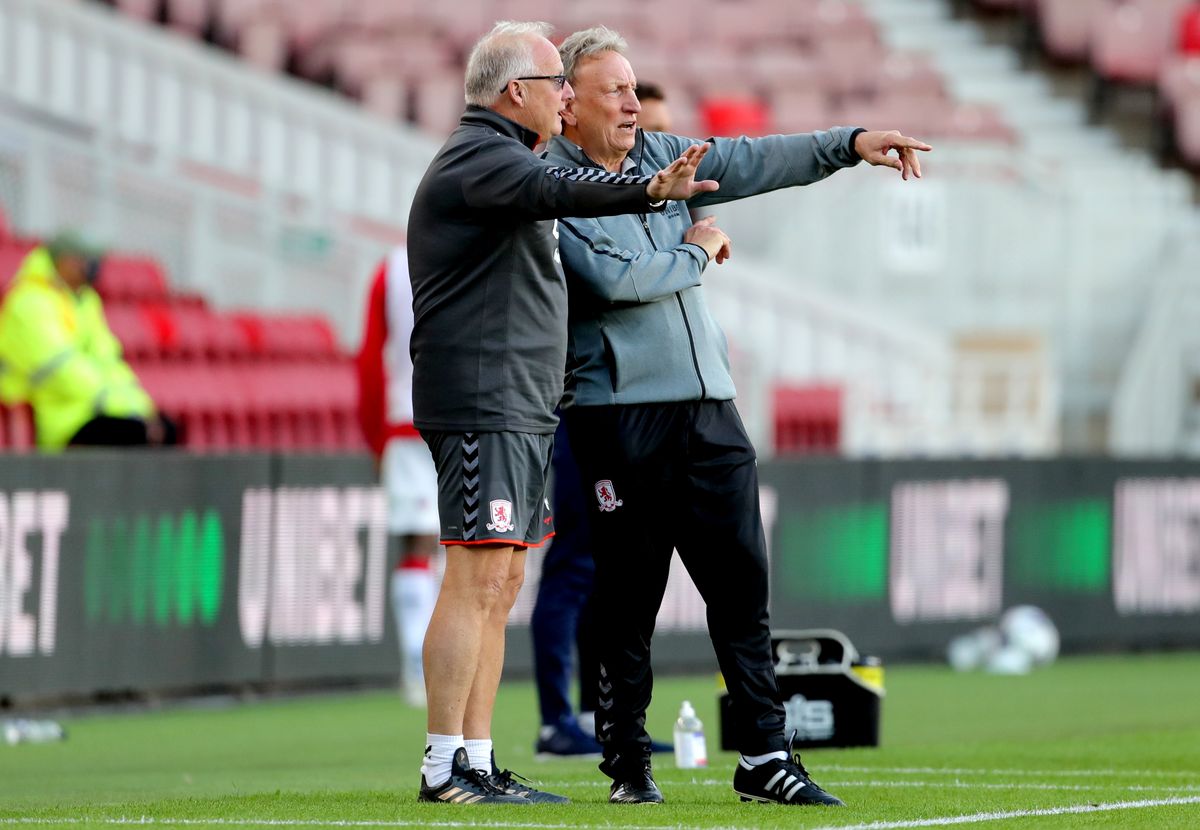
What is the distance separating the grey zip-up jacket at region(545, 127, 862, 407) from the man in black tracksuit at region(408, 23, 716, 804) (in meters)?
0.18

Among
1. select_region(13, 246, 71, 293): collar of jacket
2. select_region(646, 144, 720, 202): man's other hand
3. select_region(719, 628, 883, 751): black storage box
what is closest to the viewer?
select_region(646, 144, 720, 202): man's other hand

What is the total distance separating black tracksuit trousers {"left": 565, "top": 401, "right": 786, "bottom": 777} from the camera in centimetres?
592

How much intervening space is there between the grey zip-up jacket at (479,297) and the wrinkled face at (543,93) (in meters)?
0.04

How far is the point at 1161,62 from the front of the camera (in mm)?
22391

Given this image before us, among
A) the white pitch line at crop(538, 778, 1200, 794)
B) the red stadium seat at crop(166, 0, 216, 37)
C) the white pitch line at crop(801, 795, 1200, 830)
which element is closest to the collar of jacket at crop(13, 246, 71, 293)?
the white pitch line at crop(538, 778, 1200, 794)

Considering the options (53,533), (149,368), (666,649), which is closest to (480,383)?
(53,533)

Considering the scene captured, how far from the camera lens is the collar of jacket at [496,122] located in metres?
5.71

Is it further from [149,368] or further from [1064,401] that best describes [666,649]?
[1064,401]

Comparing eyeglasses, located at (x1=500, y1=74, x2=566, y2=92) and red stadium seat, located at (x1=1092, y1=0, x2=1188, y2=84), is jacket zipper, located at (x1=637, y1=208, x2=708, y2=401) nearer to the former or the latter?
eyeglasses, located at (x1=500, y1=74, x2=566, y2=92)

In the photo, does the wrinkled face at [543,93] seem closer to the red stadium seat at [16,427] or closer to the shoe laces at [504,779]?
the shoe laces at [504,779]

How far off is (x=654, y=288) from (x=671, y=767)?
210 cm

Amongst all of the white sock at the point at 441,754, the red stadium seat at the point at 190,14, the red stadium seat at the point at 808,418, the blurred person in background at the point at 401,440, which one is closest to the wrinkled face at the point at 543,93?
the white sock at the point at 441,754

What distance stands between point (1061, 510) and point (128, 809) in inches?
373

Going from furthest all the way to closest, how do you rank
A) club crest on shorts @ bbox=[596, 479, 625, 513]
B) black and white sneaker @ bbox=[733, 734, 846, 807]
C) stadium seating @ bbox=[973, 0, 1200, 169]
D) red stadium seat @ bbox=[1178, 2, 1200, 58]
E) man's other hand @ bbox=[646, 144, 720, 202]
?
red stadium seat @ bbox=[1178, 2, 1200, 58] < stadium seating @ bbox=[973, 0, 1200, 169] < club crest on shorts @ bbox=[596, 479, 625, 513] < black and white sneaker @ bbox=[733, 734, 846, 807] < man's other hand @ bbox=[646, 144, 720, 202]
